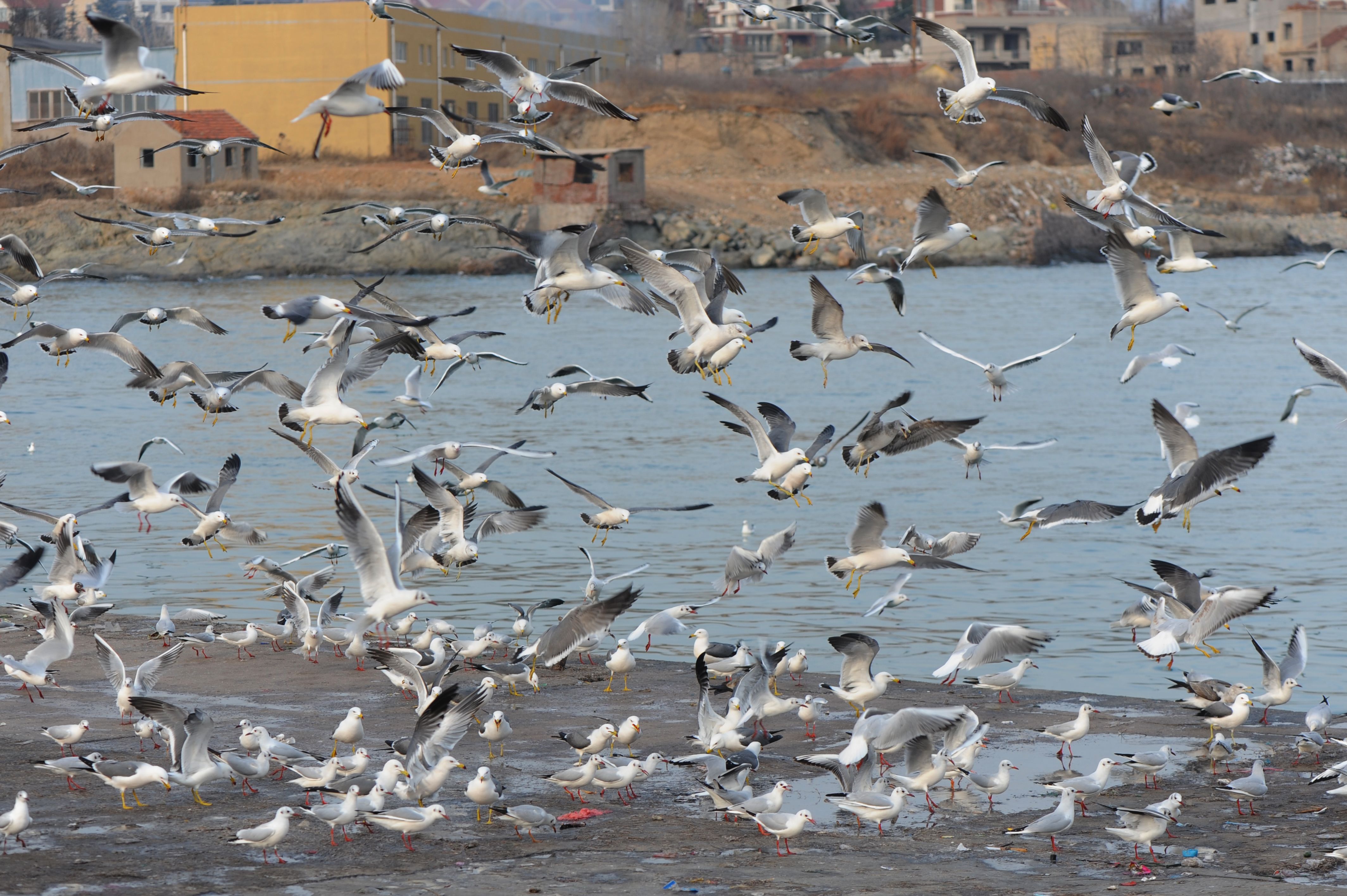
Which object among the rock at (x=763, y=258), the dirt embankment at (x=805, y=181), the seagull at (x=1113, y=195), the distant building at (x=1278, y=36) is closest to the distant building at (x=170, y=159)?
the dirt embankment at (x=805, y=181)

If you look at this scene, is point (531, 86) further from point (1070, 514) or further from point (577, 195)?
point (577, 195)

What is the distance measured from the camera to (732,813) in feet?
30.8

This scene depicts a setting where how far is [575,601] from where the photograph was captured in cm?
1634

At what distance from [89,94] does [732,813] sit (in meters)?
7.43

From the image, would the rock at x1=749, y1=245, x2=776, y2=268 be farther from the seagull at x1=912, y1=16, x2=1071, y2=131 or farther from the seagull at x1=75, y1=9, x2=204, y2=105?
the seagull at x1=75, y1=9, x2=204, y2=105

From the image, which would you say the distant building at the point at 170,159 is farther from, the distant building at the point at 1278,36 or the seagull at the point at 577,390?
the distant building at the point at 1278,36

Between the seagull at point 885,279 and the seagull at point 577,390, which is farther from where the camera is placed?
the seagull at point 885,279

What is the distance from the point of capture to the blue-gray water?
52.9 ft

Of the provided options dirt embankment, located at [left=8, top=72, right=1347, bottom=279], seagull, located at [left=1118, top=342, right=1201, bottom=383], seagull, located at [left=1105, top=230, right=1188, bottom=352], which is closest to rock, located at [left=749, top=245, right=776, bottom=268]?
dirt embankment, located at [left=8, top=72, right=1347, bottom=279]

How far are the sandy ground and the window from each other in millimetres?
68045

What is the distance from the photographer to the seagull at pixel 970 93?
41.9 ft

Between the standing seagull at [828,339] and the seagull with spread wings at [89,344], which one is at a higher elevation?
the standing seagull at [828,339]

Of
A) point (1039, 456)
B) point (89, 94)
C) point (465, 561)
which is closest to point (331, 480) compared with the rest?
point (465, 561)

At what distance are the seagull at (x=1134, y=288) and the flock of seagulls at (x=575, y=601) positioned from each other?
0.04m
